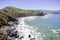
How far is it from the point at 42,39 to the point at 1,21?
32.9 m

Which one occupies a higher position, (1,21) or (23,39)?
(1,21)

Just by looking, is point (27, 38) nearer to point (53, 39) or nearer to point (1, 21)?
point (53, 39)

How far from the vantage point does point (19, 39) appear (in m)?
51.0

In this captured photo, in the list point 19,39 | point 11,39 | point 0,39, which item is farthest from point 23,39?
point 0,39

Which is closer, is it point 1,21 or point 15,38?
point 15,38

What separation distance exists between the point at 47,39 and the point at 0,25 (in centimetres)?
3169

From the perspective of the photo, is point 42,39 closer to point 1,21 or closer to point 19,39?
point 19,39

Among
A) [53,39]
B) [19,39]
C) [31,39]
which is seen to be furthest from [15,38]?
[53,39]

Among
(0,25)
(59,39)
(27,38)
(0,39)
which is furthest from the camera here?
(0,25)

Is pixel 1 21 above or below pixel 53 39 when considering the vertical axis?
above

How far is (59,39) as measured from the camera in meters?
49.2

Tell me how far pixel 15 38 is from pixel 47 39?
1287 cm

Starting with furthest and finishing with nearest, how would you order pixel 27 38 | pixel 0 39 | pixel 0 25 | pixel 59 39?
pixel 0 25
pixel 27 38
pixel 59 39
pixel 0 39

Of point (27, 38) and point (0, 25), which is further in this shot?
point (0, 25)
